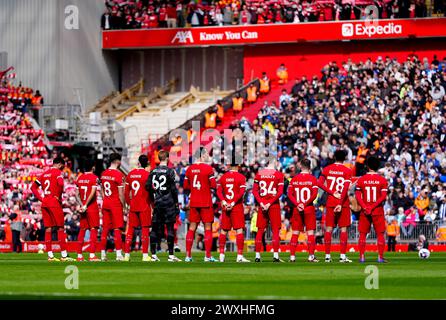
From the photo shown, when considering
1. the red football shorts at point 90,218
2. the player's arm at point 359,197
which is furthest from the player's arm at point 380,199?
A: the red football shorts at point 90,218

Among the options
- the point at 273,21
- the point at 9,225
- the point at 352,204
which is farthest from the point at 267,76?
the point at 352,204

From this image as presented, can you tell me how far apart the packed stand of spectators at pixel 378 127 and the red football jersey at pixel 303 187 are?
44.9ft

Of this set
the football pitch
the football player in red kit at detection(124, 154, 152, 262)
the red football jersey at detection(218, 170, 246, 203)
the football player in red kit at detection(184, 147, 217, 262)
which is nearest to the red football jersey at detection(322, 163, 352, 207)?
the football pitch

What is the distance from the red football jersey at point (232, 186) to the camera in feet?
90.4

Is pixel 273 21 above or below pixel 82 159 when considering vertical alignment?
above

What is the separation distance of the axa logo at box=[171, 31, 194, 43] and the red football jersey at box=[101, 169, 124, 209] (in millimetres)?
33016

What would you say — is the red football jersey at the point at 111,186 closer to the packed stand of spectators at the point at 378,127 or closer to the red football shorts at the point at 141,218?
the red football shorts at the point at 141,218

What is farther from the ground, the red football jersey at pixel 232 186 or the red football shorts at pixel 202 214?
the red football jersey at pixel 232 186

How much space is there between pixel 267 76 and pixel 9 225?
19.8 m

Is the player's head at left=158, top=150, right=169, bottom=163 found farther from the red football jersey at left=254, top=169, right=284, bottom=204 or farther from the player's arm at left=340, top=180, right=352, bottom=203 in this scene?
the player's arm at left=340, top=180, right=352, bottom=203

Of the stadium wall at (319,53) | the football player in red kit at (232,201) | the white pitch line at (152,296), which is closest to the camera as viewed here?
the white pitch line at (152,296)
